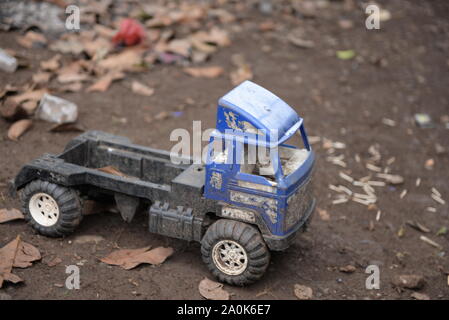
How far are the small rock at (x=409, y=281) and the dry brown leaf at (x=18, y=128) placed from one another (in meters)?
4.96

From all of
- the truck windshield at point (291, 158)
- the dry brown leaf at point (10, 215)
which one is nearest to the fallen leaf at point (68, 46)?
the dry brown leaf at point (10, 215)

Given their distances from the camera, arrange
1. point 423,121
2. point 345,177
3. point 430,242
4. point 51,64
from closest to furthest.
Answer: point 430,242, point 345,177, point 51,64, point 423,121

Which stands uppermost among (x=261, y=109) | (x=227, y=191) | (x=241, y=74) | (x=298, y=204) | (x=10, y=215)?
→ (x=261, y=109)

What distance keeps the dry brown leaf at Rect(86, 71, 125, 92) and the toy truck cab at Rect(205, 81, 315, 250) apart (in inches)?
154

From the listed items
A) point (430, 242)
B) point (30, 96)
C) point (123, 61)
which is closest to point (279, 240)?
point (430, 242)

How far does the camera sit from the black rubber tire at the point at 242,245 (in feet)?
18.0

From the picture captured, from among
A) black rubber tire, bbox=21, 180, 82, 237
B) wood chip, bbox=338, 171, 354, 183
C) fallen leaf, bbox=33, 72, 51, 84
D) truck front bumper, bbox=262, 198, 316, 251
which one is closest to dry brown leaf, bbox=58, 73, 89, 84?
fallen leaf, bbox=33, 72, 51, 84

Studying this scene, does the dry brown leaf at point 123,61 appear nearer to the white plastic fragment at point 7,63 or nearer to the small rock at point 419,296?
the white plastic fragment at point 7,63

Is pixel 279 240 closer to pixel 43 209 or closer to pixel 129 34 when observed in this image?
pixel 43 209

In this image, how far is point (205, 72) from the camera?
995 centimetres

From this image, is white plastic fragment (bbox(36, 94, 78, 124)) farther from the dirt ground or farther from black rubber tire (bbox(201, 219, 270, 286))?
black rubber tire (bbox(201, 219, 270, 286))

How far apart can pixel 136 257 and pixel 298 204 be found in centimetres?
171

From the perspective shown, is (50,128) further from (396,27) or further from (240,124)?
(396,27)
